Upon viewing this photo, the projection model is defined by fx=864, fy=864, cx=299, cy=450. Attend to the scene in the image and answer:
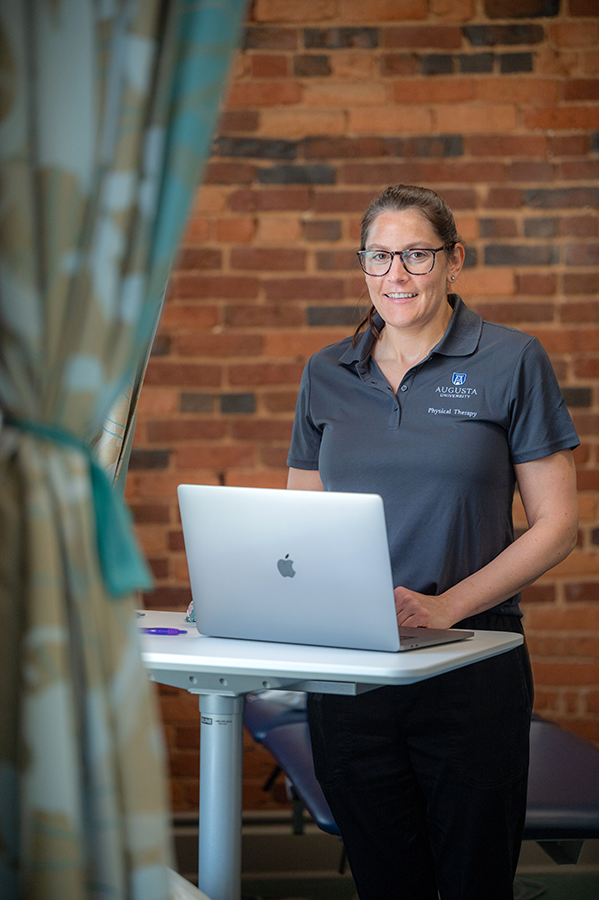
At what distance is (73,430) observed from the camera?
908mm

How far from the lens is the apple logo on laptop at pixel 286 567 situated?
1.30 metres

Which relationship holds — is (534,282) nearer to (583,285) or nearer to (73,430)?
(583,285)

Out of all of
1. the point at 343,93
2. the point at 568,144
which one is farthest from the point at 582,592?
the point at 343,93

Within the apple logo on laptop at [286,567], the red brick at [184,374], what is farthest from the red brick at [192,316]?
the apple logo on laptop at [286,567]

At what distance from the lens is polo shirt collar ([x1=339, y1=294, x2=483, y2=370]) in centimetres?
174

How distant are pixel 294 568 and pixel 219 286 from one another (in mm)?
1598

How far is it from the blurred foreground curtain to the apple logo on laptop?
41cm

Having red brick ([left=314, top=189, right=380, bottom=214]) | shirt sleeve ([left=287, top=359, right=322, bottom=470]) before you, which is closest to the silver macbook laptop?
shirt sleeve ([left=287, top=359, right=322, bottom=470])

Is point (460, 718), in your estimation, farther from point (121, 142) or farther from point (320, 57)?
point (320, 57)

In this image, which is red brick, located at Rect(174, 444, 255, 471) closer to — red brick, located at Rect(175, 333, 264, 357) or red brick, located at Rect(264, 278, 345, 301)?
red brick, located at Rect(175, 333, 264, 357)

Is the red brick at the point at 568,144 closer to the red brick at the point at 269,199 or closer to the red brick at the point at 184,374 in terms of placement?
the red brick at the point at 269,199

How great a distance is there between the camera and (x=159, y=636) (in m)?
1.46

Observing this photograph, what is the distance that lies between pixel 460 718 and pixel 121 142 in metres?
1.14

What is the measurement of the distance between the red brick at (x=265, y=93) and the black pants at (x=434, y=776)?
1804mm
